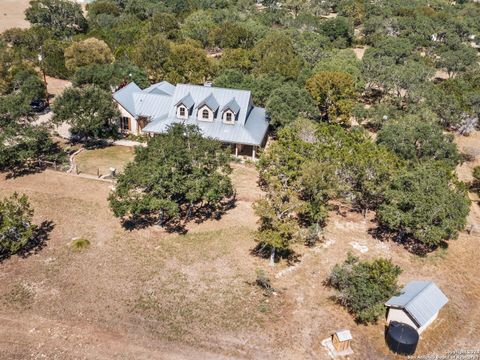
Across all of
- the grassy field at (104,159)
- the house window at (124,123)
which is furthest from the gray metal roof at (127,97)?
the grassy field at (104,159)

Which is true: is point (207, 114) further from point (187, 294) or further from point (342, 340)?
point (342, 340)

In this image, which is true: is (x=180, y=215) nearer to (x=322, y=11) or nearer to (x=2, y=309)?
(x=2, y=309)

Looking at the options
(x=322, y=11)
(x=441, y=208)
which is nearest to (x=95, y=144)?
(x=441, y=208)

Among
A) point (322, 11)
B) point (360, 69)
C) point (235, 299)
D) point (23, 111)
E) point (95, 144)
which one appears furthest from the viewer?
point (322, 11)

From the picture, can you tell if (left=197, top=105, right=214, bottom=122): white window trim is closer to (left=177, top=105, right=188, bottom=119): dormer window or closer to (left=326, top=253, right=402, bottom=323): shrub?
(left=177, top=105, right=188, bottom=119): dormer window

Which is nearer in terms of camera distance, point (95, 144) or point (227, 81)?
point (95, 144)

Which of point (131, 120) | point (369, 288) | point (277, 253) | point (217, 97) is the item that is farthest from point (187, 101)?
point (369, 288)

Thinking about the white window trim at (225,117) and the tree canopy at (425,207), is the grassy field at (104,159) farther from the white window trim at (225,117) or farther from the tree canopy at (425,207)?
the tree canopy at (425,207)
